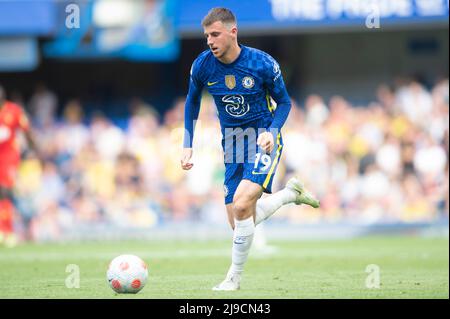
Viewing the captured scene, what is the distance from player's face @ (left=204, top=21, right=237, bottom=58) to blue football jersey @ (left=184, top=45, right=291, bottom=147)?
258 mm

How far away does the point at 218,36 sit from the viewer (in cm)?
882

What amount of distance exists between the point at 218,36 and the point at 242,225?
1.73 meters

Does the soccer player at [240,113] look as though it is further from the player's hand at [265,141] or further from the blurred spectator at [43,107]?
the blurred spectator at [43,107]

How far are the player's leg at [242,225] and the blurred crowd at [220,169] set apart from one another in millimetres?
9264

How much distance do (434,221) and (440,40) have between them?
6159mm

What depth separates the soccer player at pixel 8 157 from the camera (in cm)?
1598

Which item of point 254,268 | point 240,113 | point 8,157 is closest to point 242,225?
point 240,113

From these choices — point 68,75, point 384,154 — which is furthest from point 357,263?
point 68,75

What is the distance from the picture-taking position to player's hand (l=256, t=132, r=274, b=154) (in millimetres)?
8477

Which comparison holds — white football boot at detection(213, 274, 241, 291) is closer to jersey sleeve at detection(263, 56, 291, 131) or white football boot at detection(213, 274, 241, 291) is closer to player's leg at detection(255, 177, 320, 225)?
player's leg at detection(255, 177, 320, 225)

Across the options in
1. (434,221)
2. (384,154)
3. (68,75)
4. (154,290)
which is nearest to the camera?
(154,290)

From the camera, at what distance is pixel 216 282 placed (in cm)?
984

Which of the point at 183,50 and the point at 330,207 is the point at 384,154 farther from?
the point at 183,50

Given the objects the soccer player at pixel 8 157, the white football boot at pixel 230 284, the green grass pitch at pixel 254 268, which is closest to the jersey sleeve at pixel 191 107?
the white football boot at pixel 230 284
